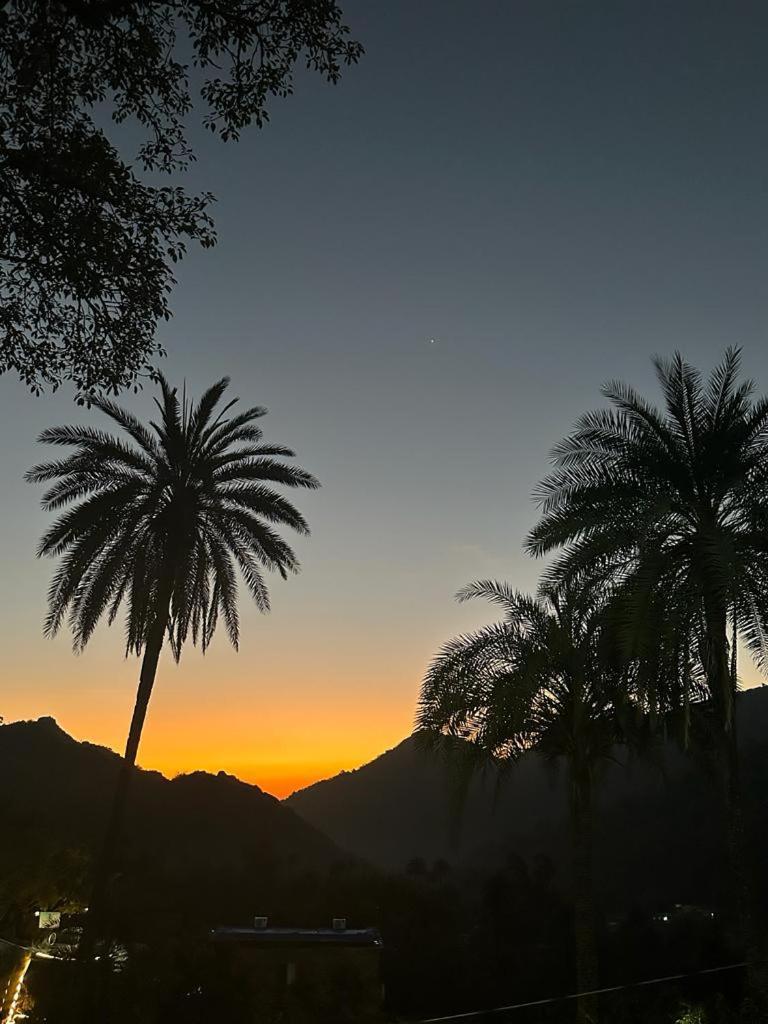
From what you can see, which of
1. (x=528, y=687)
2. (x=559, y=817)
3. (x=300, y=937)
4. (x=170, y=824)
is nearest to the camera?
(x=528, y=687)

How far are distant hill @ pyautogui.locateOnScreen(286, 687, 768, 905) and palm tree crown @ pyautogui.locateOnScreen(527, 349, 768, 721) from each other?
5.95m

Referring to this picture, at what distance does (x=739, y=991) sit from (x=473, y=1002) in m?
22.2

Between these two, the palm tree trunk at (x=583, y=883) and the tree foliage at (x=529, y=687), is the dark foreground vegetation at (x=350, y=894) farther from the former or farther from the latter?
the tree foliage at (x=529, y=687)

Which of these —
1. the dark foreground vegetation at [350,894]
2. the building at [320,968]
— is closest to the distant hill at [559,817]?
the dark foreground vegetation at [350,894]

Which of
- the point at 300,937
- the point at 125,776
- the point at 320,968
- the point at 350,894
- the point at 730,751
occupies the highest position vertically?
the point at 730,751

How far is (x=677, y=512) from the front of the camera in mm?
17000

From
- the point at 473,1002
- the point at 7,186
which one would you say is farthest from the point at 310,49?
the point at 473,1002

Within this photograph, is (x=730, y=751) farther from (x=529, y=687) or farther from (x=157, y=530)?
(x=157, y=530)

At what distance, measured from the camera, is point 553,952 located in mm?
49406

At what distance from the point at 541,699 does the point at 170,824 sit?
71.4m

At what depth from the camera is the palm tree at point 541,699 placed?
1920 centimetres

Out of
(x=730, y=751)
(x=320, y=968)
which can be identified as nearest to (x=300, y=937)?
(x=320, y=968)

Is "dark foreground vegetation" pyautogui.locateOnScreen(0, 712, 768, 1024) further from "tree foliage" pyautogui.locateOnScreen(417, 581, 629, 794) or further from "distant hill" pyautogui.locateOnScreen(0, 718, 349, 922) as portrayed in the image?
"tree foliage" pyautogui.locateOnScreen(417, 581, 629, 794)

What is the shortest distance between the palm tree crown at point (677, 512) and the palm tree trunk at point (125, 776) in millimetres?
9415
